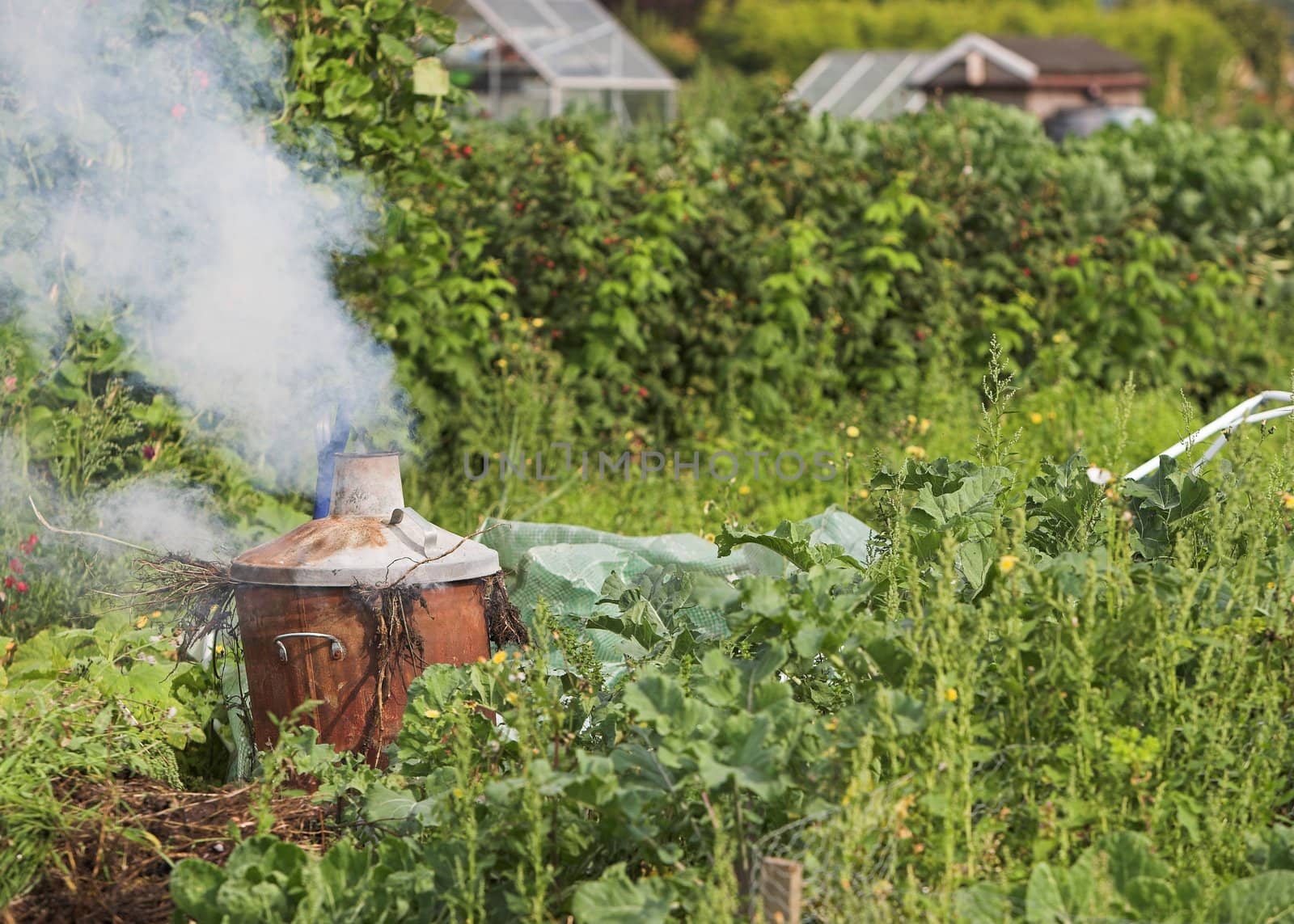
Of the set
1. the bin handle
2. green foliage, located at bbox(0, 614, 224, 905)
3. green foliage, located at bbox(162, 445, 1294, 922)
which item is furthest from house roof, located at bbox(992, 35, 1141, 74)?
green foliage, located at bbox(162, 445, 1294, 922)

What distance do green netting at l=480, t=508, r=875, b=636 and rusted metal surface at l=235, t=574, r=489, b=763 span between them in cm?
67

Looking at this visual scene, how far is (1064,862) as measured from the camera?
2500 mm

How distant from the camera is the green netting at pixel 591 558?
4.19 meters

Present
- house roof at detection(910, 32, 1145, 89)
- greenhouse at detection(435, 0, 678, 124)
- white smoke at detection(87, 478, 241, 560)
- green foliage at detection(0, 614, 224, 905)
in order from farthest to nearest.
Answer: house roof at detection(910, 32, 1145, 89) < greenhouse at detection(435, 0, 678, 124) < white smoke at detection(87, 478, 241, 560) < green foliage at detection(0, 614, 224, 905)

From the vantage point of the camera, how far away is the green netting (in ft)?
13.7

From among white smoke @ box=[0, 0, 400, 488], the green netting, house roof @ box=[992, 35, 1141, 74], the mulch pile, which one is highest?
house roof @ box=[992, 35, 1141, 74]

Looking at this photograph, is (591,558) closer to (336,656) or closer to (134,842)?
(336,656)

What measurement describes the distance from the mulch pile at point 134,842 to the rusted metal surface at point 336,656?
14.7 inches

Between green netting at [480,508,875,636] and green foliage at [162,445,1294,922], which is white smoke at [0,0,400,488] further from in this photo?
green foliage at [162,445,1294,922]

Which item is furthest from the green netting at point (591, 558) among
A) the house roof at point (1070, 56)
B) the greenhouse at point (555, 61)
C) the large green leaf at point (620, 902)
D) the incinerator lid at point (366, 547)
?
the house roof at point (1070, 56)

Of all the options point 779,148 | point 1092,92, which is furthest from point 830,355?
point 1092,92

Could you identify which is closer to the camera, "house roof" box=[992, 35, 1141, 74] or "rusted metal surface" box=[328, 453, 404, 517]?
"rusted metal surface" box=[328, 453, 404, 517]

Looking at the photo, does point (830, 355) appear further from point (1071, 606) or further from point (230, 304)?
point (1071, 606)

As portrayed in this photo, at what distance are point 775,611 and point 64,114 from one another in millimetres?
3361
